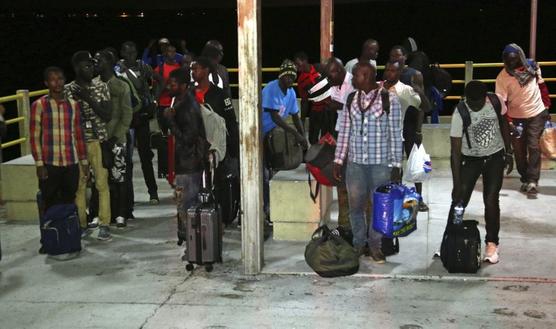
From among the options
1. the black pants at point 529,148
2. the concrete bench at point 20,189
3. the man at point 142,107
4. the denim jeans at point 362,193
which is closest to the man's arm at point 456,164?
the denim jeans at point 362,193

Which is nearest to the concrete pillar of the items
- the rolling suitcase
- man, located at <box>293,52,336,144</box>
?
the rolling suitcase

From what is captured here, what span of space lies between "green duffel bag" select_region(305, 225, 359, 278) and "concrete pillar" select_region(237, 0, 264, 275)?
52 centimetres

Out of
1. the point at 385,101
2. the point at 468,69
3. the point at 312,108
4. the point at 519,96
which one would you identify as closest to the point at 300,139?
the point at 312,108

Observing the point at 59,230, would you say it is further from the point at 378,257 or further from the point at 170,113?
the point at 378,257

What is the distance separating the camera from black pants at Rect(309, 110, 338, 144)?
807 centimetres

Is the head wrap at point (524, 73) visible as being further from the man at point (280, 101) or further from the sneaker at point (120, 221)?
the sneaker at point (120, 221)

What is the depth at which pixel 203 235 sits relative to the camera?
7.03m

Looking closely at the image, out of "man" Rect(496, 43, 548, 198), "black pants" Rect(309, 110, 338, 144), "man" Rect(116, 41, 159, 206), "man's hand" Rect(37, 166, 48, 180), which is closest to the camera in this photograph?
"man's hand" Rect(37, 166, 48, 180)

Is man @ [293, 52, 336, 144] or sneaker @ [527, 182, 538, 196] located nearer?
man @ [293, 52, 336, 144]

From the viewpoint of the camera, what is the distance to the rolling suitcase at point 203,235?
6996mm

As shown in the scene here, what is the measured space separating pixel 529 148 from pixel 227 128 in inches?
160

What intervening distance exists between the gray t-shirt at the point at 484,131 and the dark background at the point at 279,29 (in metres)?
32.6

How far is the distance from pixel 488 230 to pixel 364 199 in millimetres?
1196

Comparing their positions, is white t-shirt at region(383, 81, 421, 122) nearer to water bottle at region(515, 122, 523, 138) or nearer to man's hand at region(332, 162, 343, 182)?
man's hand at region(332, 162, 343, 182)
